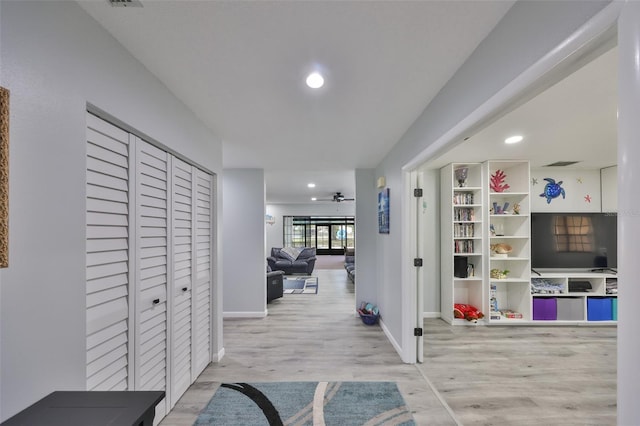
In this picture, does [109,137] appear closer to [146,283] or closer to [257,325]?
[146,283]

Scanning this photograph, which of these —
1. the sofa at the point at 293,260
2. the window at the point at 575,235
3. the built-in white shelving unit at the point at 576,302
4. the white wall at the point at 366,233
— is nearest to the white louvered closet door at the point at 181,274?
the white wall at the point at 366,233

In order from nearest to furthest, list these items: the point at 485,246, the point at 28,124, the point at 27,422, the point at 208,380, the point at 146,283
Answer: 1. the point at 27,422
2. the point at 28,124
3. the point at 146,283
4. the point at 208,380
5. the point at 485,246

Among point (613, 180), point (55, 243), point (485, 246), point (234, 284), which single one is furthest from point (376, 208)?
Answer: point (55, 243)

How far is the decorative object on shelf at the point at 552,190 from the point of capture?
4.14 meters

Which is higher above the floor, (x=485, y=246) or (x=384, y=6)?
(x=384, y=6)

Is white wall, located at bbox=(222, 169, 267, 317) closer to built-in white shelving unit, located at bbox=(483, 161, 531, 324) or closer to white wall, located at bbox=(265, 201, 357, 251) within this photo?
built-in white shelving unit, located at bbox=(483, 161, 531, 324)

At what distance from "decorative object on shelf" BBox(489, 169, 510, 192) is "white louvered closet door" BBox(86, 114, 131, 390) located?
14.7ft

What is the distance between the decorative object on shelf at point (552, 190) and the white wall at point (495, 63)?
2902mm

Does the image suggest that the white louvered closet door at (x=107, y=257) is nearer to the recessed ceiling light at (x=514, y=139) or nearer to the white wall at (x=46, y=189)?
the white wall at (x=46, y=189)

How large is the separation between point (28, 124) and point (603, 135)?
170 inches

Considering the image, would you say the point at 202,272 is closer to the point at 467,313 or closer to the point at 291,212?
the point at 467,313

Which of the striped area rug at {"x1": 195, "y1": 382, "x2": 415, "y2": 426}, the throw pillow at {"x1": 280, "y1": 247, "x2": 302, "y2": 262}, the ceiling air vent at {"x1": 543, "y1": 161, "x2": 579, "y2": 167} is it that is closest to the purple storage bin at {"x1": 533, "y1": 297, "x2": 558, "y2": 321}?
the ceiling air vent at {"x1": 543, "y1": 161, "x2": 579, "y2": 167}

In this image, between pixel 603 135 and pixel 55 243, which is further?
pixel 603 135

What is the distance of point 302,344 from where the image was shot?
3281mm
